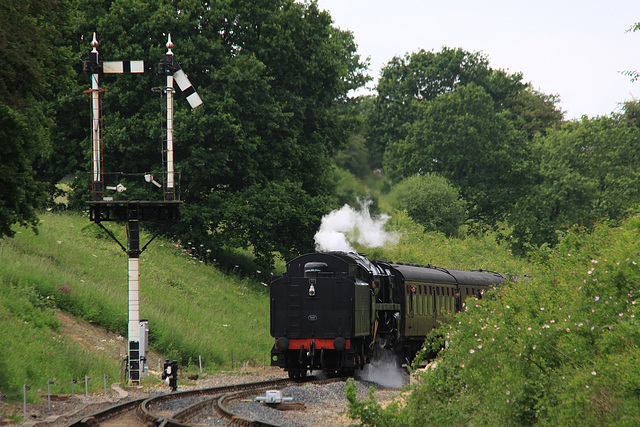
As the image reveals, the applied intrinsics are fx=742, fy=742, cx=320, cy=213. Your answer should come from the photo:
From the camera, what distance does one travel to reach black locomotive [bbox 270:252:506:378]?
19.8m

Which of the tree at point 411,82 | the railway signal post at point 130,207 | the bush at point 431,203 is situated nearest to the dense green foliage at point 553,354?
the railway signal post at point 130,207

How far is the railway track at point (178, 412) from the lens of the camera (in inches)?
550

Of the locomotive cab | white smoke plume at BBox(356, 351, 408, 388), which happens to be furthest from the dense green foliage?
white smoke plume at BBox(356, 351, 408, 388)

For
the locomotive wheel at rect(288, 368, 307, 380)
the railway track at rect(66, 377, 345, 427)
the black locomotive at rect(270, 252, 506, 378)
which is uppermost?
the black locomotive at rect(270, 252, 506, 378)

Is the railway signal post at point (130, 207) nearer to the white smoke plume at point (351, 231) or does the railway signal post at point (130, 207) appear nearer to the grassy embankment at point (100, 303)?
the grassy embankment at point (100, 303)

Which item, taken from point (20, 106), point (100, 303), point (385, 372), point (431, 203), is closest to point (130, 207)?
point (20, 106)

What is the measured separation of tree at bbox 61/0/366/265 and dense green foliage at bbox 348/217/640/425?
71.9 feet

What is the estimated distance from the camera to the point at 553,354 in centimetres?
1139

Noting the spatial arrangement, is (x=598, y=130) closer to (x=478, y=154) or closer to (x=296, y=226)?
(x=478, y=154)

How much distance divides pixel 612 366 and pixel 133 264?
1541 centimetres

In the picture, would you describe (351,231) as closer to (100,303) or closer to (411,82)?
(100,303)

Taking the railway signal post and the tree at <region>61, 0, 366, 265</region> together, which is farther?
the tree at <region>61, 0, 366, 265</region>

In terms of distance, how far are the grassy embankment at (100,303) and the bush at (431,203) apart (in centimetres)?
1792

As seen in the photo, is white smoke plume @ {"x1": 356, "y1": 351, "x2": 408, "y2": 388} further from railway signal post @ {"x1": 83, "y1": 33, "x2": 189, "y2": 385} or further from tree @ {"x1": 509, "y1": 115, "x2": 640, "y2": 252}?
tree @ {"x1": 509, "y1": 115, "x2": 640, "y2": 252}
